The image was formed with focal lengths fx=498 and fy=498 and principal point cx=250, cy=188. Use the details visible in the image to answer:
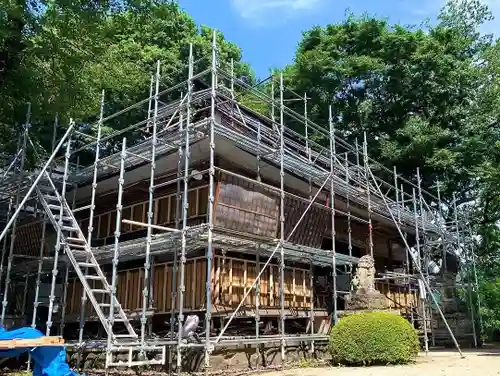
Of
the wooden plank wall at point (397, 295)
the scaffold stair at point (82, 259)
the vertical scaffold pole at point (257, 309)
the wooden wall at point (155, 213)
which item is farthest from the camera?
the wooden plank wall at point (397, 295)

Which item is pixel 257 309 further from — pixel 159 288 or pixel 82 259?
pixel 82 259

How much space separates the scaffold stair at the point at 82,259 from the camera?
38.4 feet

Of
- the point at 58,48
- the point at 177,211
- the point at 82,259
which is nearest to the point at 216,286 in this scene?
the point at 177,211

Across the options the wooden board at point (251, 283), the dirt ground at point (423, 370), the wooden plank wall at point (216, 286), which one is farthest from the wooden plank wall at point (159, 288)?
the dirt ground at point (423, 370)

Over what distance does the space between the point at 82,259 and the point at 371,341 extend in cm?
820

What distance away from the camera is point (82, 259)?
14.2 meters

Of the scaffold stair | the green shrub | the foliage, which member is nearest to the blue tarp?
the scaffold stair

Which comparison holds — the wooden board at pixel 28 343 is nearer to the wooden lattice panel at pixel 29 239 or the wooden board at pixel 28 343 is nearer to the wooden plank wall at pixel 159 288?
the wooden plank wall at pixel 159 288

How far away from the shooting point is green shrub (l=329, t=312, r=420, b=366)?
12.3m

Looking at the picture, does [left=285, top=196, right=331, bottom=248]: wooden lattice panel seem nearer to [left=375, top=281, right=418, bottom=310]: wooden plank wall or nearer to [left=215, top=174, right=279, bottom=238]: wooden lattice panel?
[left=215, top=174, right=279, bottom=238]: wooden lattice panel

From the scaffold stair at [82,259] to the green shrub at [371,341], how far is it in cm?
516

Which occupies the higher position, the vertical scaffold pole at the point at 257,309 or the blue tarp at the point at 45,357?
the vertical scaffold pole at the point at 257,309

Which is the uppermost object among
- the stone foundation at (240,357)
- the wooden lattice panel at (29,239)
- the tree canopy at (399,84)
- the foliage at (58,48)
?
the tree canopy at (399,84)

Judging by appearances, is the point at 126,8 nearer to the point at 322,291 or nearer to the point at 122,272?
the point at 122,272
